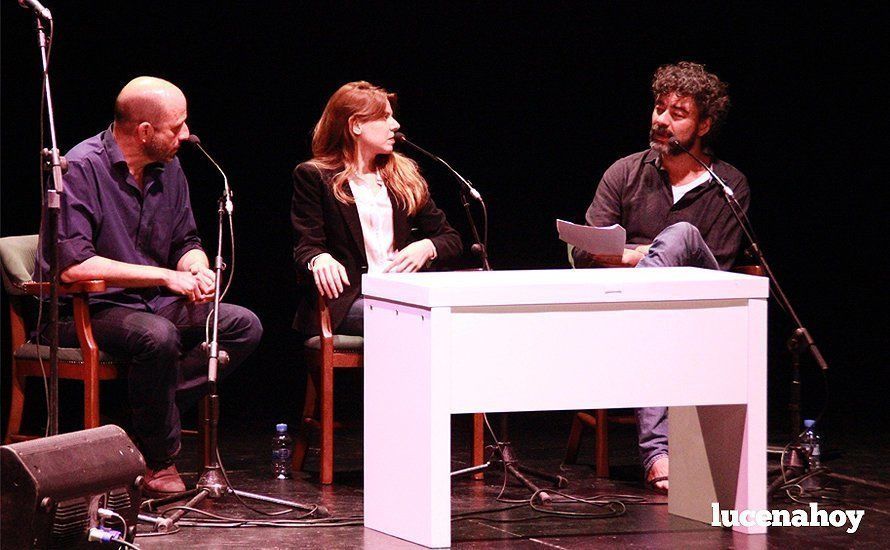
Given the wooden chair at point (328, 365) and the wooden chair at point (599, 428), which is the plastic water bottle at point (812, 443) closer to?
the wooden chair at point (599, 428)

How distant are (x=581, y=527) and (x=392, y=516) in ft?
1.86

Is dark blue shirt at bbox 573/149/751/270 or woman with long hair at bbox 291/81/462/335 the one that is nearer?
woman with long hair at bbox 291/81/462/335

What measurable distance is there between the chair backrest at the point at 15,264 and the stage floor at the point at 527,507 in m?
0.88

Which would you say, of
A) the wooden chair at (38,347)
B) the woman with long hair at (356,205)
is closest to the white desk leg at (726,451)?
the woman with long hair at (356,205)

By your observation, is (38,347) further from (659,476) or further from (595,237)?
(659,476)

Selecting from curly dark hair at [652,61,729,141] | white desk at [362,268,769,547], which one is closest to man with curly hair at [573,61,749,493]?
curly dark hair at [652,61,729,141]

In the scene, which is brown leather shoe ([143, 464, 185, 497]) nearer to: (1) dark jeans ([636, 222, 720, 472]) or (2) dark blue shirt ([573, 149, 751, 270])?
(1) dark jeans ([636, 222, 720, 472])

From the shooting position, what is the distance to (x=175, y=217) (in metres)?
4.74

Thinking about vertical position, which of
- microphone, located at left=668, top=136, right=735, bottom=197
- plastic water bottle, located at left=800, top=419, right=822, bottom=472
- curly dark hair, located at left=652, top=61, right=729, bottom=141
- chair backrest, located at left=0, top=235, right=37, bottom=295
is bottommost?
plastic water bottle, located at left=800, top=419, right=822, bottom=472

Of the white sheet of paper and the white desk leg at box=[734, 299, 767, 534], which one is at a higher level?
the white sheet of paper

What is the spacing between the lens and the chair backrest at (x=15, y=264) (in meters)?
4.54

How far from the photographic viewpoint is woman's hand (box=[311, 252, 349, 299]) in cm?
465

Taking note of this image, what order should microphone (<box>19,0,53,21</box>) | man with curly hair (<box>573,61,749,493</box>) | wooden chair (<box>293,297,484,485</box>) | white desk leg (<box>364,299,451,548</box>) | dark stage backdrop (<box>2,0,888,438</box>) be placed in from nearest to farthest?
white desk leg (<box>364,299,451,548</box>)
microphone (<box>19,0,53,21</box>)
wooden chair (<box>293,297,484,485</box>)
man with curly hair (<box>573,61,749,493</box>)
dark stage backdrop (<box>2,0,888,438</box>)

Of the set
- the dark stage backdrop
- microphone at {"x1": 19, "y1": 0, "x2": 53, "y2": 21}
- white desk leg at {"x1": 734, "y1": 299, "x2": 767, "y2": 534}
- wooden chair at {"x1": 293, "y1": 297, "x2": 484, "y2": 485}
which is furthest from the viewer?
the dark stage backdrop
